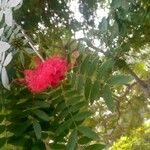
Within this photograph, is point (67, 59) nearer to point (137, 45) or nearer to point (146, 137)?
point (137, 45)

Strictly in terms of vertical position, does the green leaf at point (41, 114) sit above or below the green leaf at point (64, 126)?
above

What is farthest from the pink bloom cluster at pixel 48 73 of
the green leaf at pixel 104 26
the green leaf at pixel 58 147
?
the green leaf at pixel 104 26

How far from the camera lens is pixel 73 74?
1.14 m

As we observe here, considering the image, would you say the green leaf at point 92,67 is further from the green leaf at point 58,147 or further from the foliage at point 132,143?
the foliage at point 132,143

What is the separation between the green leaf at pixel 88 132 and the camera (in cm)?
113

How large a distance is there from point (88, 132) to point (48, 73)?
0.20m

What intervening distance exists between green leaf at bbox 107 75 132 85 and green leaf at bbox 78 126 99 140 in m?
0.13

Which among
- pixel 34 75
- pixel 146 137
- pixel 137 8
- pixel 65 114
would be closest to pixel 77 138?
pixel 65 114

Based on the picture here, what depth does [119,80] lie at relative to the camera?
3.69ft

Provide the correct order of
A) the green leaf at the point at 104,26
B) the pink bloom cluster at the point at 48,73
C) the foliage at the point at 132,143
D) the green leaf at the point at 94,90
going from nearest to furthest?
the pink bloom cluster at the point at 48,73
the green leaf at the point at 94,90
the green leaf at the point at 104,26
the foliage at the point at 132,143

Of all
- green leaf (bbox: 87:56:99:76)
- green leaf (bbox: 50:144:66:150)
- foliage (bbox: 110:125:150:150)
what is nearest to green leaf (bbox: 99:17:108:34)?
green leaf (bbox: 87:56:99:76)

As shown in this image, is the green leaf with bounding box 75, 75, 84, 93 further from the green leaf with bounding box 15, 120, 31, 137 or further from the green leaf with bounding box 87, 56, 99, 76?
the green leaf with bounding box 15, 120, 31, 137

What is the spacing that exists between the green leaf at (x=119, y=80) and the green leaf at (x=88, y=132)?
13 cm

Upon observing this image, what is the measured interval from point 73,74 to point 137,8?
1287 mm
